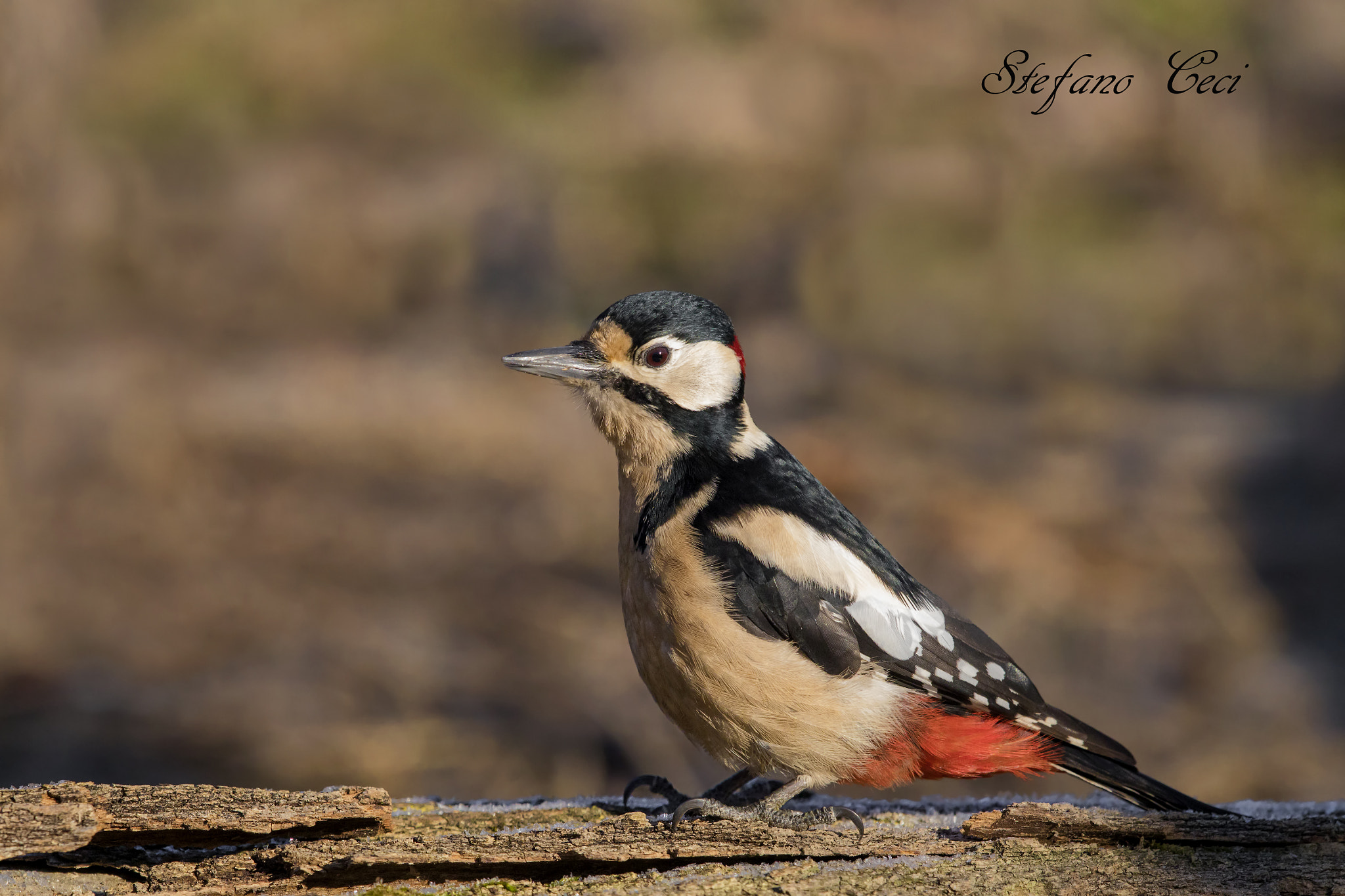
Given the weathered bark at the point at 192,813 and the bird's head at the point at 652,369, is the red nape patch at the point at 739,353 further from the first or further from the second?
the weathered bark at the point at 192,813

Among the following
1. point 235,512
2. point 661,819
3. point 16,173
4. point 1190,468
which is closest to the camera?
point 661,819

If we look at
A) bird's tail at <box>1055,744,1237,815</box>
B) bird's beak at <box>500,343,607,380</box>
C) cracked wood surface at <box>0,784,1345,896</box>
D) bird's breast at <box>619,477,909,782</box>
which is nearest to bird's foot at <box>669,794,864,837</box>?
bird's breast at <box>619,477,909,782</box>

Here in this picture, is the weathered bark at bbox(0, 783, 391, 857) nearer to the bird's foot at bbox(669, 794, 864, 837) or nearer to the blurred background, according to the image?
the bird's foot at bbox(669, 794, 864, 837)

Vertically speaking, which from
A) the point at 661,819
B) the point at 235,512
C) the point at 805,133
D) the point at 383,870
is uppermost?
the point at 805,133

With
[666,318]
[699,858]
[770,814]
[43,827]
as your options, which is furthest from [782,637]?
[43,827]

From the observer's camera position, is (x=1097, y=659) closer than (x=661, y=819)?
No

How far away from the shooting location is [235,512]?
293 inches

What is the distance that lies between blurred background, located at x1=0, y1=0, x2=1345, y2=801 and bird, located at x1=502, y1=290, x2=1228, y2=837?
7.16ft

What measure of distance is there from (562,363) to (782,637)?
104 cm

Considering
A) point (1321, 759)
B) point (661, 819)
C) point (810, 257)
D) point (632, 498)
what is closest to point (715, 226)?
point (810, 257)

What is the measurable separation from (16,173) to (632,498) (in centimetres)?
447

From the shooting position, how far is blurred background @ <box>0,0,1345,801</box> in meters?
6.02

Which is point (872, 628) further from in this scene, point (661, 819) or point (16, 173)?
point (16, 173)

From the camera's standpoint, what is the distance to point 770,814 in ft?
10.6
